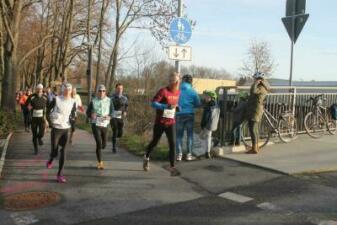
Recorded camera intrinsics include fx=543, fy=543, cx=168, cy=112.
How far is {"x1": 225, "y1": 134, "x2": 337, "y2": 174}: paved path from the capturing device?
389 inches

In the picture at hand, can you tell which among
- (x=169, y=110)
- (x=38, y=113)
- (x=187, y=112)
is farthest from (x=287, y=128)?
(x=38, y=113)

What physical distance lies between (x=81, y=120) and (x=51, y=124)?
18396 mm

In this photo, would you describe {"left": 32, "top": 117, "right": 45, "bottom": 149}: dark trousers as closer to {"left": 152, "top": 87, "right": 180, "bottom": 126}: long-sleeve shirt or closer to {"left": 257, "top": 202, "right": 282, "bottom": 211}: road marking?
{"left": 152, "top": 87, "right": 180, "bottom": 126}: long-sleeve shirt

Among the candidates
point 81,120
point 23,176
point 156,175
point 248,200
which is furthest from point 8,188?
point 81,120

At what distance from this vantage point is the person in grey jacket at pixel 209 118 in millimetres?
11273

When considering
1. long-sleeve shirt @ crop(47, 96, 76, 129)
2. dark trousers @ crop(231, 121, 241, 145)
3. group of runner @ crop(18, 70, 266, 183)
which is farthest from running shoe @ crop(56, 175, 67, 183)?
dark trousers @ crop(231, 121, 241, 145)

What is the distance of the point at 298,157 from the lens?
36.0 feet

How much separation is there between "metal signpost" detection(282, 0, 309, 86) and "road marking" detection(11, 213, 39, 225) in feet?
26.0

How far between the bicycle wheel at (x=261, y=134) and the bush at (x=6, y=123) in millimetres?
10105

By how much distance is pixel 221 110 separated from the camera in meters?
11.8

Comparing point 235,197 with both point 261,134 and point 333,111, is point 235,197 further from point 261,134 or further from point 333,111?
point 333,111

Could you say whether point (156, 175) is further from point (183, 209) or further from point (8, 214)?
point (8, 214)

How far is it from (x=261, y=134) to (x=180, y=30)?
3138 mm

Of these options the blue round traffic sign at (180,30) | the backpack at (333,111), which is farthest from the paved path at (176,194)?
the backpack at (333,111)
